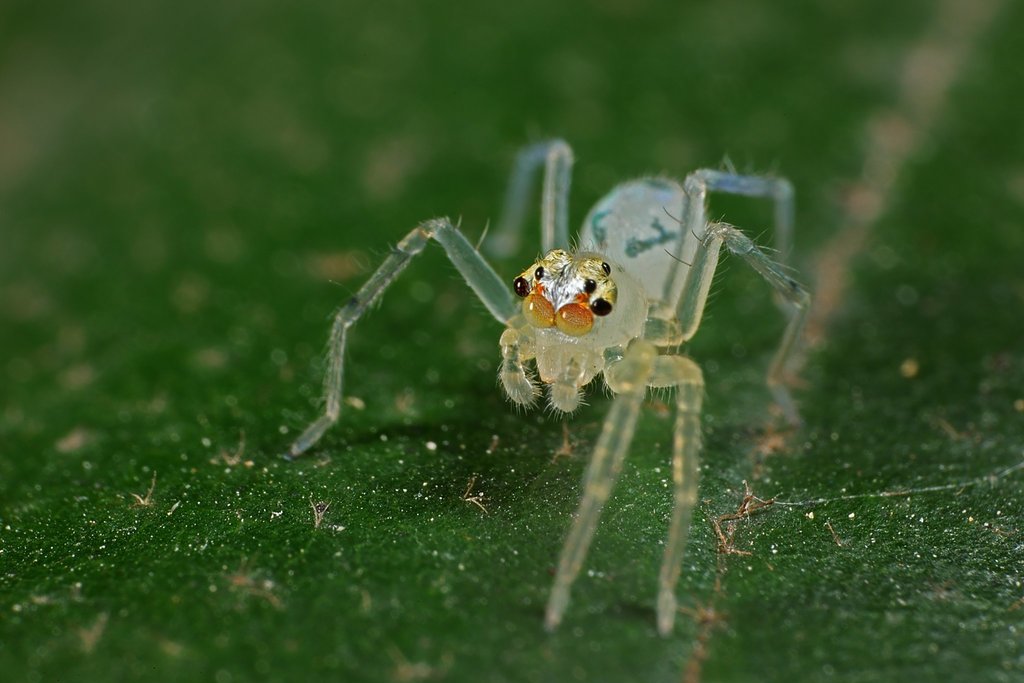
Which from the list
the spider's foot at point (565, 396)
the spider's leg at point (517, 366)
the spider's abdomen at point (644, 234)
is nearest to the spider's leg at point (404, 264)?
the spider's leg at point (517, 366)

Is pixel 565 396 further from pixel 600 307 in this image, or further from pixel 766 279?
pixel 766 279

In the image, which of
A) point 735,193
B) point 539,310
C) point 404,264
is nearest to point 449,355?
point 404,264

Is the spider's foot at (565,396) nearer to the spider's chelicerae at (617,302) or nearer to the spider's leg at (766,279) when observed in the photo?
the spider's chelicerae at (617,302)

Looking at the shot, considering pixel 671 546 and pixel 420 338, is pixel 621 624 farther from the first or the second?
pixel 420 338

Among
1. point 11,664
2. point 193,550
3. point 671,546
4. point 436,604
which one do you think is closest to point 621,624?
point 671,546

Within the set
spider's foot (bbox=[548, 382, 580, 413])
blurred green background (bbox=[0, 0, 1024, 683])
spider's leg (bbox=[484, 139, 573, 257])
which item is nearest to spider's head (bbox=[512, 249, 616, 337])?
spider's foot (bbox=[548, 382, 580, 413])

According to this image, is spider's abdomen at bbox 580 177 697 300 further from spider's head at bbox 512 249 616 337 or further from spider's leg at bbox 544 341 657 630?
spider's leg at bbox 544 341 657 630
